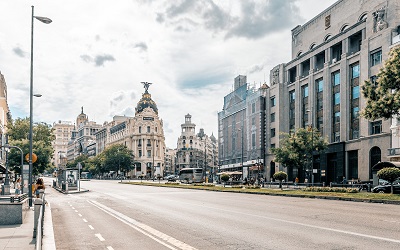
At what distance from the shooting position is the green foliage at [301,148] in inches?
2313

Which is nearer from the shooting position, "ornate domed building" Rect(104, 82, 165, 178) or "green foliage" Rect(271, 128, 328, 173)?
"green foliage" Rect(271, 128, 328, 173)

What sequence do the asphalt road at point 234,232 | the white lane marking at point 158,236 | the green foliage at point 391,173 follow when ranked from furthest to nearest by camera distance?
1. the green foliage at point 391,173
2. the white lane marking at point 158,236
3. the asphalt road at point 234,232

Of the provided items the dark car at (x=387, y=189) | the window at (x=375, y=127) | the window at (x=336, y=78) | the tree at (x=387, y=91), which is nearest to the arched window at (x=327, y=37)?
the window at (x=336, y=78)

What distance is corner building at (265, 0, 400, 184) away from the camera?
5231 cm

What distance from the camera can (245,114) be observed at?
99.3 meters

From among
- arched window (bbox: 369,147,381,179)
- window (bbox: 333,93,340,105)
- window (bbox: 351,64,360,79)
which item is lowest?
arched window (bbox: 369,147,381,179)

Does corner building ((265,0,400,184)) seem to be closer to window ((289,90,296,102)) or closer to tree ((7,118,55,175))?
window ((289,90,296,102))

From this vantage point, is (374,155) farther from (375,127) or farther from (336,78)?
(336,78)

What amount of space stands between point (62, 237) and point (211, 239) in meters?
4.90

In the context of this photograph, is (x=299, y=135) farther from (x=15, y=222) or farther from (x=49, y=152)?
(x=15, y=222)

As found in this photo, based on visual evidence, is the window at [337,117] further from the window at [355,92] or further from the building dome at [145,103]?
the building dome at [145,103]

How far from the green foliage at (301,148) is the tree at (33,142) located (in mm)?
32710

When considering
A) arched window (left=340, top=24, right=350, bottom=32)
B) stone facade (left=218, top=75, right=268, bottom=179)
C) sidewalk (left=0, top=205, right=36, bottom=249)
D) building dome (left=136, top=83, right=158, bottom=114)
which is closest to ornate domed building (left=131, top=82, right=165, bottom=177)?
building dome (left=136, top=83, right=158, bottom=114)

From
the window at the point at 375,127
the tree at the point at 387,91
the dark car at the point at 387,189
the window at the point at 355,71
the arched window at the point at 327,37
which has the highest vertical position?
the arched window at the point at 327,37
